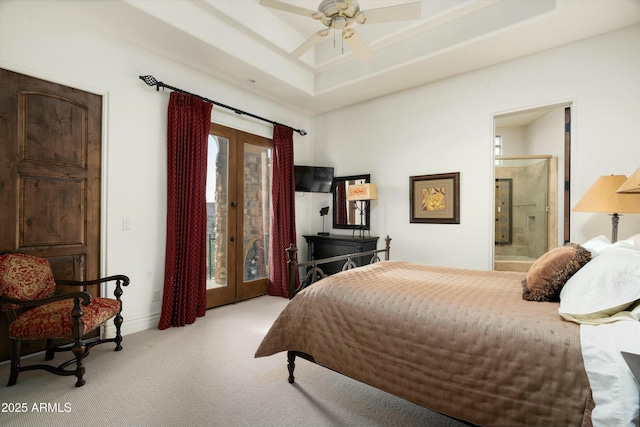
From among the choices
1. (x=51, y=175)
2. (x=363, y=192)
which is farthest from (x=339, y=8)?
(x=51, y=175)

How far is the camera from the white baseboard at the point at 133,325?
2.81 metres

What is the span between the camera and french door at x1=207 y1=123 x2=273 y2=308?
3777 mm

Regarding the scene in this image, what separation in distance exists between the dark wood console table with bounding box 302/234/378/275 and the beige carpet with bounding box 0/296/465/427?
1.95 meters

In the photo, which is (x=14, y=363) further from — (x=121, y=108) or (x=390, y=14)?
(x=390, y=14)

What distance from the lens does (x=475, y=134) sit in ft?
11.7

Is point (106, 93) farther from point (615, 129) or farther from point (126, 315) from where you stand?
point (615, 129)

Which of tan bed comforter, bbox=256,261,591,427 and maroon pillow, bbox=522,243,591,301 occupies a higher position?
maroon pillow, bbox=522,243,591,301

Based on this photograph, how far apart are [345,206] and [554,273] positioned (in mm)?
3268

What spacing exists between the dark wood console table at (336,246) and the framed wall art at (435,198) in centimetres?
71

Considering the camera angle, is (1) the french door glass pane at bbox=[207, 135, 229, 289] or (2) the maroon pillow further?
(1) the french door glass pane at bbox=[207, 135, 229, 289]

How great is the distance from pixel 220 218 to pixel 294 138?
1905 mm

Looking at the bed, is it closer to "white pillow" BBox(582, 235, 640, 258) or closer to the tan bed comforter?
the tan bed comforter

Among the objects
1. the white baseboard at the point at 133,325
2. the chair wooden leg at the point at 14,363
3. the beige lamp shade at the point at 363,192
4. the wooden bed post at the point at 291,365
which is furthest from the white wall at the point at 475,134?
the chair wooden leg at the point at 14,363

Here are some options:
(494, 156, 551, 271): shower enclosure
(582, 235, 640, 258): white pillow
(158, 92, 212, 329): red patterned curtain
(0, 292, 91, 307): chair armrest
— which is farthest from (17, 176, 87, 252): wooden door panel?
(494, 156, 551, 271): shower enclosure
